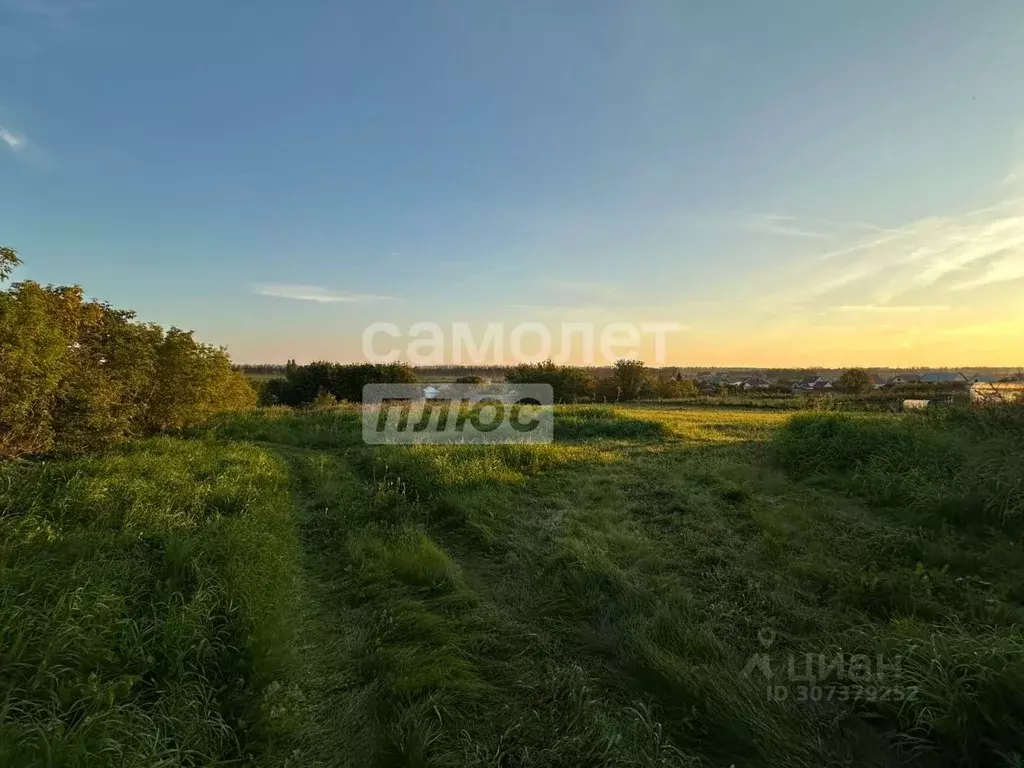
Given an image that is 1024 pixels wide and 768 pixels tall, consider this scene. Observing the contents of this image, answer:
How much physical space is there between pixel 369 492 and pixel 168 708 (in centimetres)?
498

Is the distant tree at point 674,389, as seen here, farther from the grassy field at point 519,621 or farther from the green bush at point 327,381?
the grassy field at point 519,621

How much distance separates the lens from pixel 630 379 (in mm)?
45188

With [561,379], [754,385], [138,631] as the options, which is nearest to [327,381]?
[561,379]

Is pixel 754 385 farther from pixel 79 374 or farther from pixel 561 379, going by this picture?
pixel 79 374

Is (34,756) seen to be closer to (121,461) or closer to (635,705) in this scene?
(635,705)

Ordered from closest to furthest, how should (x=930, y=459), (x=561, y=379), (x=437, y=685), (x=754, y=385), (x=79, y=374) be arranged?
(x=437, y=685) → (x=930, y=459) → (x=79, y=374) → (x=561, y=379) → (x=754, y=385)

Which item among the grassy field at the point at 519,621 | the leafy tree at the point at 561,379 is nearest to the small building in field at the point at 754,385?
the leafy tree at the point at 561,379

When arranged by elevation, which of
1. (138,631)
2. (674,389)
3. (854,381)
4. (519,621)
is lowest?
(519,621)

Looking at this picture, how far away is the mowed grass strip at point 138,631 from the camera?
2.20 m

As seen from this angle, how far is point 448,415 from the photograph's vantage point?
16.8 meters

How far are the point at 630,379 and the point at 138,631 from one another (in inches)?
1752

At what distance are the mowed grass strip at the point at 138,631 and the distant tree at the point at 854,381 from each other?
55385mm

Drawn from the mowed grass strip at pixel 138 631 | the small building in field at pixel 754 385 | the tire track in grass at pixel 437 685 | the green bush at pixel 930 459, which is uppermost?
the small building in field at pixel 754 385

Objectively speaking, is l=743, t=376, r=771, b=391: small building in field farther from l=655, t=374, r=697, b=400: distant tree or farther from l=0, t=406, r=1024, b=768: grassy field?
l=0, t=406, r=1024, b=768: grassy field
